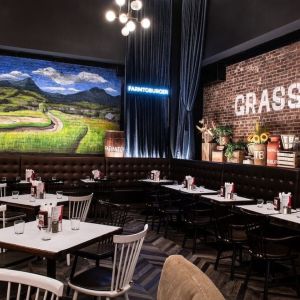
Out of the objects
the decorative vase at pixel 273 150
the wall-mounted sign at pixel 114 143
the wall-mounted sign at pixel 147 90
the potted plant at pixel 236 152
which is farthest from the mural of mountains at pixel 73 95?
the decorative vase at pixel 273 150

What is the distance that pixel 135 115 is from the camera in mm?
8578

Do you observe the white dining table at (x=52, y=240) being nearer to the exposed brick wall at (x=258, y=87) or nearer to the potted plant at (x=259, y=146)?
the potted plant at (x=259, y=146)

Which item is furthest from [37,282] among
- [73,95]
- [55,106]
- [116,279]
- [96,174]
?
[73,95]

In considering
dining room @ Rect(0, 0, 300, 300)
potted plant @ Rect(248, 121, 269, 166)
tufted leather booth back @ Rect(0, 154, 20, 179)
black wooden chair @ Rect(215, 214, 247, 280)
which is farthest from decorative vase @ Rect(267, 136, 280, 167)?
tufted leather booth back @ Rect(0, 154, 20, 179)

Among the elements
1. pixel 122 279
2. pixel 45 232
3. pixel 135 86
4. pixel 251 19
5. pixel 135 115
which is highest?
pixel 251 19

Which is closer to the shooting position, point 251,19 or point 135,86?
point 251,19

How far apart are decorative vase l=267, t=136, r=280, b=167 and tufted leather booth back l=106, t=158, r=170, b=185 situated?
2.86m

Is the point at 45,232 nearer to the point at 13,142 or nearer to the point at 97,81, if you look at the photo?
the point at 13,142

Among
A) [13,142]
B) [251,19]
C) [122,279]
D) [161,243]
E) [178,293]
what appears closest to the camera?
[178,293]

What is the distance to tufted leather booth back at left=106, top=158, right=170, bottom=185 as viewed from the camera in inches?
319

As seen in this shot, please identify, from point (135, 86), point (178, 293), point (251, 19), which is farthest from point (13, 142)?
point (178, 293)

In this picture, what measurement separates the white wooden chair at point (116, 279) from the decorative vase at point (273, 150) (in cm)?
396

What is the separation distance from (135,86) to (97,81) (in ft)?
2.83

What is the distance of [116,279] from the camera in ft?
8.36
